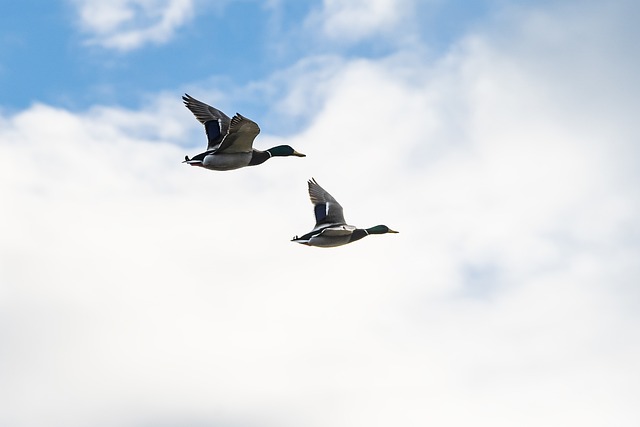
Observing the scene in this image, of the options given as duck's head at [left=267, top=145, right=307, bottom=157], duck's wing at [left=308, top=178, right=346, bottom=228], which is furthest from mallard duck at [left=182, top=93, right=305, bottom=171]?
duck's wing at [left=308, top=178, right=346, bottom=228]

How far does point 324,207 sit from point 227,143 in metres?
7.27

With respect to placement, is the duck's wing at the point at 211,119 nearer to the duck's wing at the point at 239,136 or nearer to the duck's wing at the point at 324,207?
the duck's wing at the point at 239,136

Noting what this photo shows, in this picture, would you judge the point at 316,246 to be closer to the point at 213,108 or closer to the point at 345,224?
the point at 345,224

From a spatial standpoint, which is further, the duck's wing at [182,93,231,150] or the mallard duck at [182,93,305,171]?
the duck's wing at [182,93,231,150]

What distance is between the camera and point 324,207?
159 feet

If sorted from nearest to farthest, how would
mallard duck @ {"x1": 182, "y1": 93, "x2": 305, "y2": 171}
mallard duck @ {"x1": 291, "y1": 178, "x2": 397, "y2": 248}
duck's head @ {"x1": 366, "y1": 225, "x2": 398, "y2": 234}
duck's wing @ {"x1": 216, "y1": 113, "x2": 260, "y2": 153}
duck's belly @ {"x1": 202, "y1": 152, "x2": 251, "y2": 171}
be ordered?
duck's wing @ {"x1": 216, "y1": 113, "x2": 260, "y2": 153}
mallard duck @ {"x1": 182, "y1": 93, "x2": 305, "y2": 171}
duck's belly @ {"x1": 202, "y1": 152, "x2": 251, "y2": 171}
mallard duck @ {"x1": 291, "y1": 178, "x2": 397, "y2": 248}
duck's head @ {"x1": 366, "y1": 225, "x2": 398, "y2": 234}

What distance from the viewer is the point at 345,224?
4744 centimetres

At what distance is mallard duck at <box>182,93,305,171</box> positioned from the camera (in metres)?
42.2

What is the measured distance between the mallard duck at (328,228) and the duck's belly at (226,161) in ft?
12.7

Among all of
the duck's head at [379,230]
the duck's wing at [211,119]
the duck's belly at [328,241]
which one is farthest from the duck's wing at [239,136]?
the duck's head at [379,230]

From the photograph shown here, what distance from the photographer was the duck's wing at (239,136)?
136 feet

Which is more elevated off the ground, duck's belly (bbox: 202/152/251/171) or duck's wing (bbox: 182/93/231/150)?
duck's wing (bbox: 182/93/231/150)

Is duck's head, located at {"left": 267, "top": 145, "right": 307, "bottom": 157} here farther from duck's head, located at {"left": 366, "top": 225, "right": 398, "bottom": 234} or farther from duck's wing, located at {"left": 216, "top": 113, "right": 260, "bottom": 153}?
duck's head, located at {"left": 366, "top": 225, "right": 398, "bottom": 234}

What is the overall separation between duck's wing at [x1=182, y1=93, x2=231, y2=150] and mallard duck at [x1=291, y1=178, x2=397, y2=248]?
526cm
